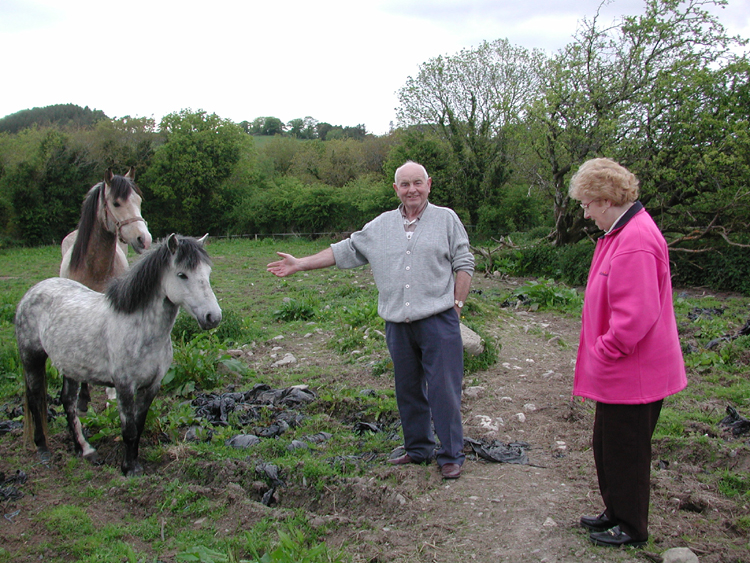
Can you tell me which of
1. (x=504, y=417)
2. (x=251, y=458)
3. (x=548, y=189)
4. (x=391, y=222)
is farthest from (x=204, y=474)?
(x=548, y=189)

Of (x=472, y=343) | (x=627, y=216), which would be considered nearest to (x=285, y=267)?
(x=627, y=216)

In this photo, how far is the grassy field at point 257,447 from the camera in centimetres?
→ 306

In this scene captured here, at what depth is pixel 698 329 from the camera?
25.7ft

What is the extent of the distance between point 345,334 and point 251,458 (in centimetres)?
357

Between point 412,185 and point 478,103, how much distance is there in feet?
77.7

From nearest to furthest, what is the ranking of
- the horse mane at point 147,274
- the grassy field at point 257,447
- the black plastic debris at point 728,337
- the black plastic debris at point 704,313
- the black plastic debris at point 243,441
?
the grassy field at point 257,447 < the horse mane at point 147,274 < the black plastic debris at point 243,441 < the black plastic debris at point 728,337 < the black plastic debris at point 704,313

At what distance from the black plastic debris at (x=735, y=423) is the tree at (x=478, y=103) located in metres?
20.8

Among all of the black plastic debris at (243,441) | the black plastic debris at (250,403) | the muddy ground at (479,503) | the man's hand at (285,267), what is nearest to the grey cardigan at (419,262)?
the man's hand at (285,267)

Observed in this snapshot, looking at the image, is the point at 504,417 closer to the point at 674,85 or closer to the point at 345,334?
the point at 345,334

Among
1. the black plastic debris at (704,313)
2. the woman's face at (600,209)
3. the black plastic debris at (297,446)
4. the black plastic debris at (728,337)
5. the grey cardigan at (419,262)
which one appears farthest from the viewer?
the black plastic debris at (704,313)

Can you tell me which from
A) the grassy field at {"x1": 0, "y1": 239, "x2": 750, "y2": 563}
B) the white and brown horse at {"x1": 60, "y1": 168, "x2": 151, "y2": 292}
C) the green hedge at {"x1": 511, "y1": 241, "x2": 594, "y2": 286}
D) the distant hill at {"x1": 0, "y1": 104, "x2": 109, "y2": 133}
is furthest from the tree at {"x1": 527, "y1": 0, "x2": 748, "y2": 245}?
the distant hill at {"x1": 0, "y1": 104, "x2": 109, "y2": 133}

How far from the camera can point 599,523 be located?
2.86 meters

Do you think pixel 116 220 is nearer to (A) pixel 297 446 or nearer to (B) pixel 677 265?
(A) pixel 297 446

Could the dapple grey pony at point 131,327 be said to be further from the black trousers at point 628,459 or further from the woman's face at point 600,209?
the black trousers at point 628,459
